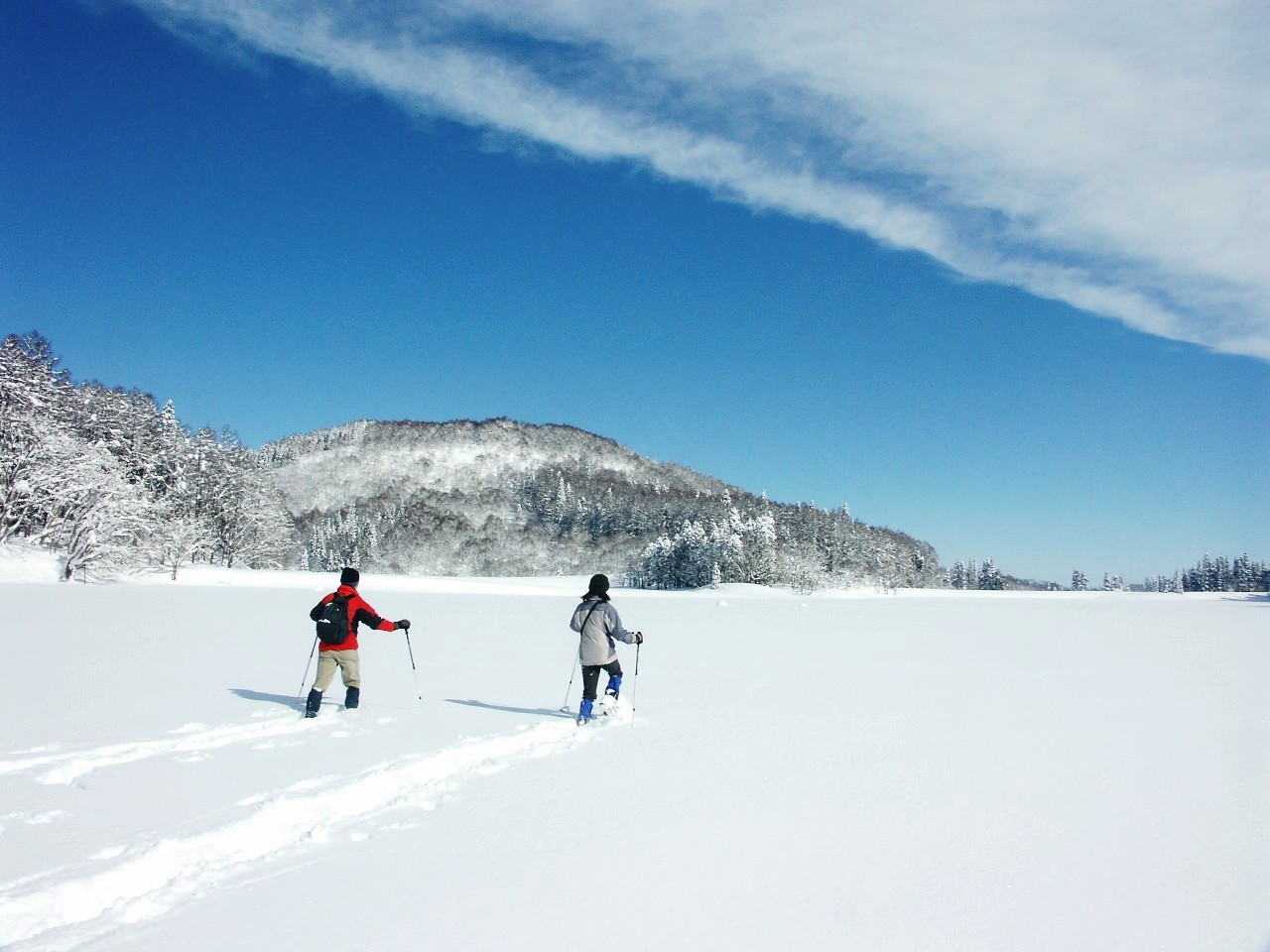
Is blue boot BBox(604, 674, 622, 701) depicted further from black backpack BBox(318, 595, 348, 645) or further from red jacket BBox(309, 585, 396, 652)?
black backpack BBox(318, 595, 348, 645)

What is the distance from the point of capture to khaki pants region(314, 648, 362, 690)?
942 cm

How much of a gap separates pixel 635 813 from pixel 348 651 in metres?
5.50

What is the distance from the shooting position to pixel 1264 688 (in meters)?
12.2

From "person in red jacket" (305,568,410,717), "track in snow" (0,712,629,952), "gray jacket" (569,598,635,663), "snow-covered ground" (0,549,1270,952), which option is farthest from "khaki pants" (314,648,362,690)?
"gray jacket" (569,598,635,663)

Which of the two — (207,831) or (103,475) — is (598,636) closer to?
(207,831)

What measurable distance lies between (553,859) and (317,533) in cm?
13650

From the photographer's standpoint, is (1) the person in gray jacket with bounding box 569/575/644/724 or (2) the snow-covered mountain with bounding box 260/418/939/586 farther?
(2) the snow-covered mountain with bounding box 260/418/939/586

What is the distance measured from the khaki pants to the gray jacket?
2932 millimetres

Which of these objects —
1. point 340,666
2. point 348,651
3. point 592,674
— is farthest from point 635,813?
point 340,666

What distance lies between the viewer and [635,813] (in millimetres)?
5684

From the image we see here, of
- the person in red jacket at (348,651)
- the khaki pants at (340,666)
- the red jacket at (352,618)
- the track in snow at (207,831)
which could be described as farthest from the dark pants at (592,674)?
the khaki pants at (340,666)

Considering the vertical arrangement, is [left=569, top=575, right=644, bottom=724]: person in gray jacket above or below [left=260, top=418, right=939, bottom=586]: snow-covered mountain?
below

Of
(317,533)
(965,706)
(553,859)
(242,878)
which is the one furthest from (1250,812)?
(317,533)

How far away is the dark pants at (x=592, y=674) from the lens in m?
9.23
